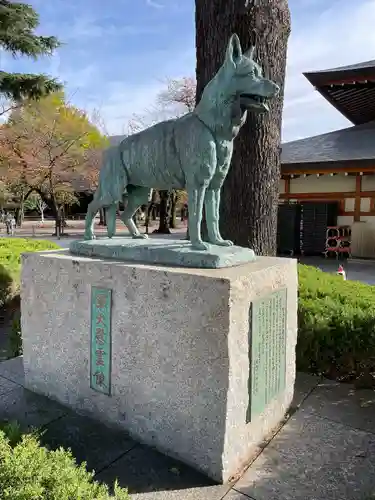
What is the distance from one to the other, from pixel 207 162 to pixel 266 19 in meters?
2.57

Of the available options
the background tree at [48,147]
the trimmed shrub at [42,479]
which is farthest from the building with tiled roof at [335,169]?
the background tree at [48,147]

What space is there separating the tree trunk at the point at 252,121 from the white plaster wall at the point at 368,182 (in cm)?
837

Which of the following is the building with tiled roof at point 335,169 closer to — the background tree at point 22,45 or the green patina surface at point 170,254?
the background tree at point 22,45

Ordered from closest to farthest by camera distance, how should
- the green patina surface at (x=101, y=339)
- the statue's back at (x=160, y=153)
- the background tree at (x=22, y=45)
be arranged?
the statue's back at (x=160, y=153) → the green patina surface at (x=101, y=339) → the background tree at (x=22, y=45)

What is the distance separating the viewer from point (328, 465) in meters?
2.30

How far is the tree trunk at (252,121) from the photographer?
3.93m

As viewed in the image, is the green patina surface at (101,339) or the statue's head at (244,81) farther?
the green patina surface at (101,339)

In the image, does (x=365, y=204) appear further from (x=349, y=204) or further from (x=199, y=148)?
(x=199, y=148)

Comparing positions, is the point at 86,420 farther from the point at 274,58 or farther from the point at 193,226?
the point at 274,58

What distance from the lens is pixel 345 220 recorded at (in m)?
12.2

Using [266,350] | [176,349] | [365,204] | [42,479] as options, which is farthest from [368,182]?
[42,479]

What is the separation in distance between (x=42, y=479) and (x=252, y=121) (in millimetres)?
3757

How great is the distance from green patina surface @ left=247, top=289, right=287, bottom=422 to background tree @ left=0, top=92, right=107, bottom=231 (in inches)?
753

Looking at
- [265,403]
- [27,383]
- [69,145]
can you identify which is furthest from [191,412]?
[69,145]
